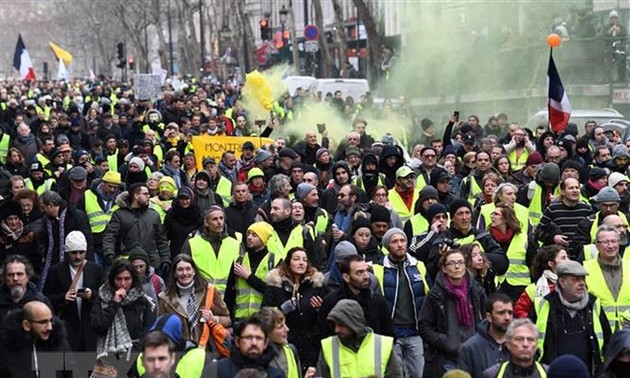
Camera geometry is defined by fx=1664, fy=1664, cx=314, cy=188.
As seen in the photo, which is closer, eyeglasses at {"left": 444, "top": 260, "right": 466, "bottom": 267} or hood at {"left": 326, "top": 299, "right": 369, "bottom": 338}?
hood at {"left": 326, "top": 299, "right": 369, "bottom": 338}

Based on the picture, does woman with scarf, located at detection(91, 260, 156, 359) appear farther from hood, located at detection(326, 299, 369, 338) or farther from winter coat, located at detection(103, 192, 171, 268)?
winter coat, located at detection(103, 192, 171, 268)

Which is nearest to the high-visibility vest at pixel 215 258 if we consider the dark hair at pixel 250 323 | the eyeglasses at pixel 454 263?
the eyeglasses at pixel 454 263

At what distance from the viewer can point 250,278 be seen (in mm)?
11711

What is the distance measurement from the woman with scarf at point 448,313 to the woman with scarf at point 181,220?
13.2 ft

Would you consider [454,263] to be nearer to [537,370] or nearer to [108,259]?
[537,370]

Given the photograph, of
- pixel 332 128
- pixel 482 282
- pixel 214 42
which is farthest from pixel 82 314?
pixel 214 42

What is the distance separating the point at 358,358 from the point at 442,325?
1.61m

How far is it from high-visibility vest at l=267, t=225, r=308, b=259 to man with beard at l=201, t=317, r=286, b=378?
3604mm

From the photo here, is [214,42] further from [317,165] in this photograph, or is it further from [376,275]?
[376,275]

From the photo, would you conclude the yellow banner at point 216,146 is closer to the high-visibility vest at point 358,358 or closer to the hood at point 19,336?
the hood at point 19,336

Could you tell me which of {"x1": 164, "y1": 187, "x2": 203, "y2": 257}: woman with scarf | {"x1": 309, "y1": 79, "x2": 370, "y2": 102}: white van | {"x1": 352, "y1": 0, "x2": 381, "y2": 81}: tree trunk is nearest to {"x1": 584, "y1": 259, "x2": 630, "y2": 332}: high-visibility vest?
{"x1": 164, "y1": 187, "x2": 203, "y2": 257}: woman with scarf

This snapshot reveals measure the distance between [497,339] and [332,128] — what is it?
684 inches

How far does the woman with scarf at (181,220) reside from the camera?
14234 millimetres

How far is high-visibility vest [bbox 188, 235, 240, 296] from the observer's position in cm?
1212
